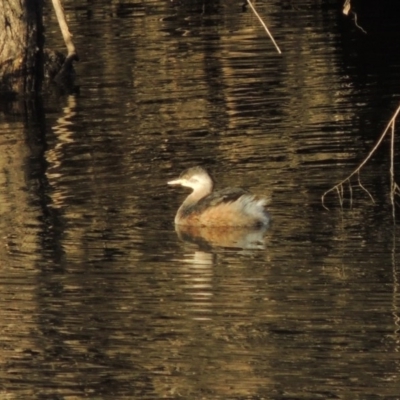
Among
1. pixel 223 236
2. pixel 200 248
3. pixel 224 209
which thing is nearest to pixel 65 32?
Result: pixel 224 209

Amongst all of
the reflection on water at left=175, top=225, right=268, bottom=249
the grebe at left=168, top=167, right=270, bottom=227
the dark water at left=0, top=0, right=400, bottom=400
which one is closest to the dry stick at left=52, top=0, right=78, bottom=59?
the dark water at left=0, top=0, right=400, bottom=400

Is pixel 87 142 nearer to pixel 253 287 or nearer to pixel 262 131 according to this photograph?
pixel 262 131

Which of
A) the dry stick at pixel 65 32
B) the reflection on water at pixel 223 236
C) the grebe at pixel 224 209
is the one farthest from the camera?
the dry stick at pixel 65 32

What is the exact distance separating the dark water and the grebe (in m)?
0.15

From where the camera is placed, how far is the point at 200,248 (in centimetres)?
1169

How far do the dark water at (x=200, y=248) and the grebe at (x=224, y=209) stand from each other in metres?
0.15

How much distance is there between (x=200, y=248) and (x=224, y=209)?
0.59 metres

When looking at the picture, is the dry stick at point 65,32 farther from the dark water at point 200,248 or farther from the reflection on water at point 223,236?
the reflection on water at point 223,236

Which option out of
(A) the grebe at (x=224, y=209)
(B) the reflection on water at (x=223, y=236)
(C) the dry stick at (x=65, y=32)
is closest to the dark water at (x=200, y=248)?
(B) the reflection on water at (x=223, y=236)

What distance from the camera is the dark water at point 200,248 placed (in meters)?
8.76

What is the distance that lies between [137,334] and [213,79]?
11604 millimetres

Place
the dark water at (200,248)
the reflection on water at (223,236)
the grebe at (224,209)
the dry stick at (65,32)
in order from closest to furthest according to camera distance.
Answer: the dark water at (200,248) → the reflection on water at (223,236) → the grebe at (224,209) → the dry stick at (65,32)

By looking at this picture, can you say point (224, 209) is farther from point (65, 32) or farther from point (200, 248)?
point (65, 32)

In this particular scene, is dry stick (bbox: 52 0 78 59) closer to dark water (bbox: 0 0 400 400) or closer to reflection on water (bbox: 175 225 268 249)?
dark water (bbox: 0 0 400 400)
